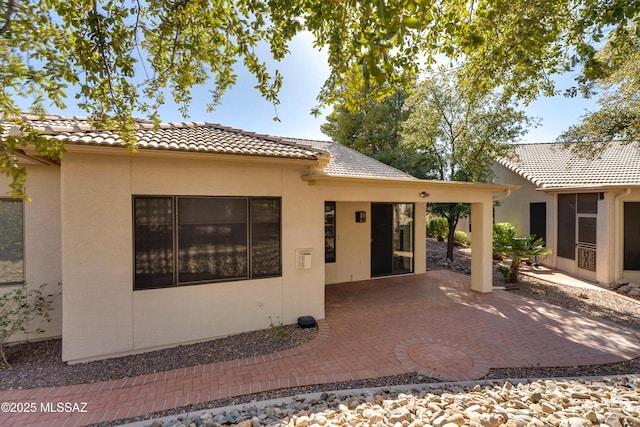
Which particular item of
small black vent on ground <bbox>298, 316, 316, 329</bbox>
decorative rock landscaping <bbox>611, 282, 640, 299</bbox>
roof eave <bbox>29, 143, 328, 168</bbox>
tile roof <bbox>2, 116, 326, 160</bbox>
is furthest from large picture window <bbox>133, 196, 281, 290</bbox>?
decorative rock landscaping <bbox>611, 282, 640, 299</bbox>

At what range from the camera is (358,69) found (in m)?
4.92

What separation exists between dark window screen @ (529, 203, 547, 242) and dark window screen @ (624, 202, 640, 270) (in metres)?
3.56

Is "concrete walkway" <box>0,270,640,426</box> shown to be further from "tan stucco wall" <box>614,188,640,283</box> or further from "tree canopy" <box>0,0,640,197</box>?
"tan stucco wall" <box>614,188,640,283</box>

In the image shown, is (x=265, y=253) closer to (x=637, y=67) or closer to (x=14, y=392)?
(x=14, y=392)

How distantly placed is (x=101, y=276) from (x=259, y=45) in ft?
17.9

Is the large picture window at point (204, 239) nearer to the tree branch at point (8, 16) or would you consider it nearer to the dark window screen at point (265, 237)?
the dark window screen at point (265, 237)

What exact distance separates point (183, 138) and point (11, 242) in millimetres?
4088

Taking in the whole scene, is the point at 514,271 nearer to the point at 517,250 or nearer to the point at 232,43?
the point at 517,250

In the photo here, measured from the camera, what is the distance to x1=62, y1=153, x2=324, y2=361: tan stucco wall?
515cm

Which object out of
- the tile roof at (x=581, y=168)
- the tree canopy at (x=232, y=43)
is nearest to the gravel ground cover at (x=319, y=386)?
the tree canopy at (x=232, y=43)

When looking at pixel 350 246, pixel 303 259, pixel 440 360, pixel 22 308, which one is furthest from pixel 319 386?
pixel 350 246

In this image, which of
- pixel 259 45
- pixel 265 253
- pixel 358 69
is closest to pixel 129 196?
pixel 265 253

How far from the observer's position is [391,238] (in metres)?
11.7

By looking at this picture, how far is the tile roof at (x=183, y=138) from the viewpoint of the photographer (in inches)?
198
